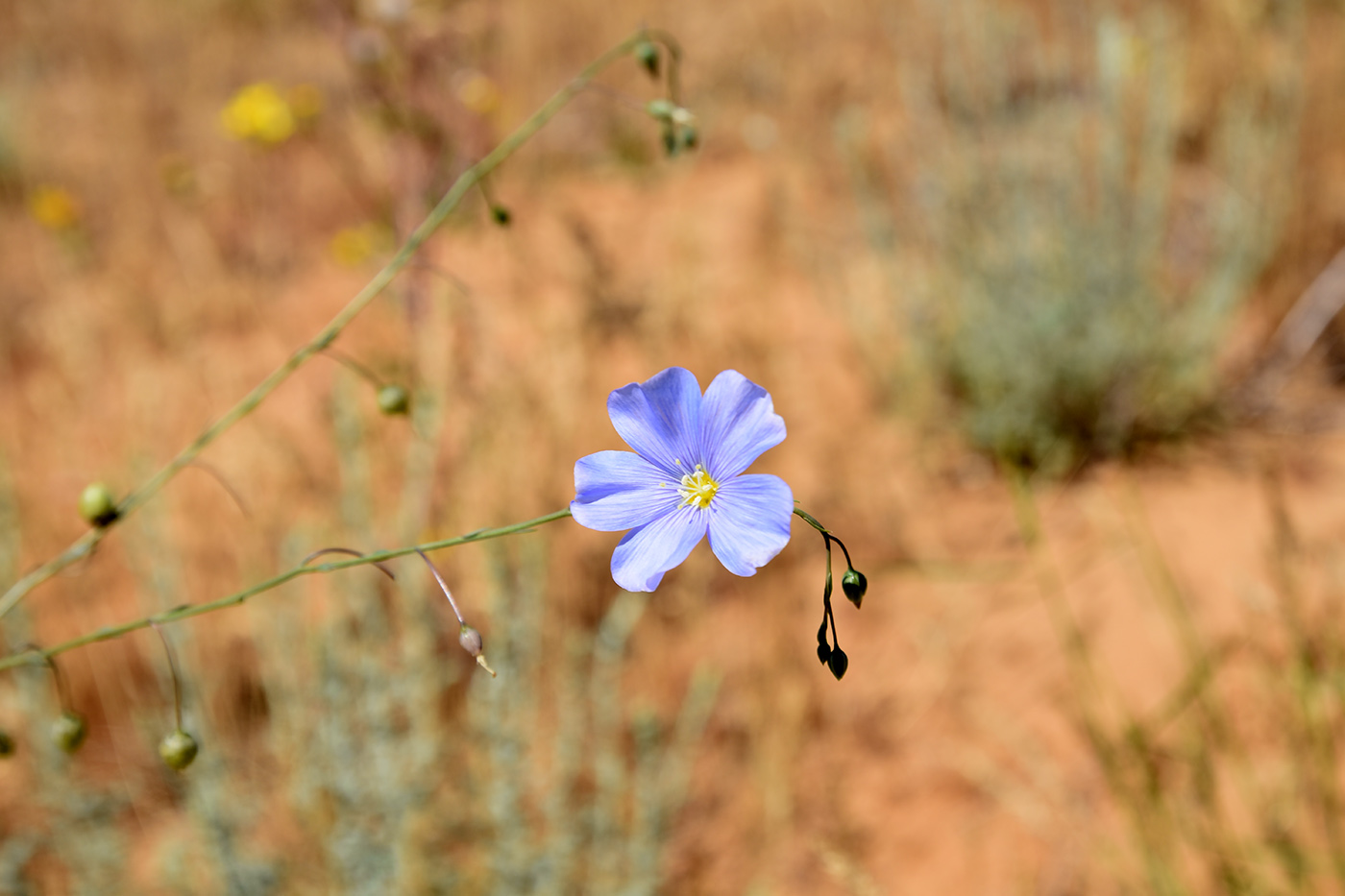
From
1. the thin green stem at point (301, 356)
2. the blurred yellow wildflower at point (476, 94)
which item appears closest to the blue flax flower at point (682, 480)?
the thin green stem at point (301, 356)

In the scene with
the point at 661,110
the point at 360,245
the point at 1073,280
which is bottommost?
the point at 1073,280

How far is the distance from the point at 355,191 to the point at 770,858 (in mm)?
3739

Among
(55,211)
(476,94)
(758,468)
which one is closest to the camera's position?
(758,468)

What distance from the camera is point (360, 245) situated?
3584 mm

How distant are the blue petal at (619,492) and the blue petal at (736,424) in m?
0.05

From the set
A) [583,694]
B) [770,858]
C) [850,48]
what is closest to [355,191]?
[850,48]

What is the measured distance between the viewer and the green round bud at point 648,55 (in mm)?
948

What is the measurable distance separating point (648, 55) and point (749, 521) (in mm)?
565

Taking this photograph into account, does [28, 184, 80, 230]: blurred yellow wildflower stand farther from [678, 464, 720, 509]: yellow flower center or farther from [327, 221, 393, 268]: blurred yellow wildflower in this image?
[678, 464, 720, 509]: yellow flower center

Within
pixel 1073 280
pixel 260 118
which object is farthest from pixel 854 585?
pixel 260 118

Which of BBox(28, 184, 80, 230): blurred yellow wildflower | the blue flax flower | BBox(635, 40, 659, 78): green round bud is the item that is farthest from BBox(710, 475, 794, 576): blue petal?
BBox(28, 184, 80, 230): blurred yellow wildflower

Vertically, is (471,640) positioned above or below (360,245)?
above

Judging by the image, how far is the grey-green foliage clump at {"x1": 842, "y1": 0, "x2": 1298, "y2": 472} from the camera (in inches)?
103

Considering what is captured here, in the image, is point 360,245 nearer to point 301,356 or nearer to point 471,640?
point 301,356
